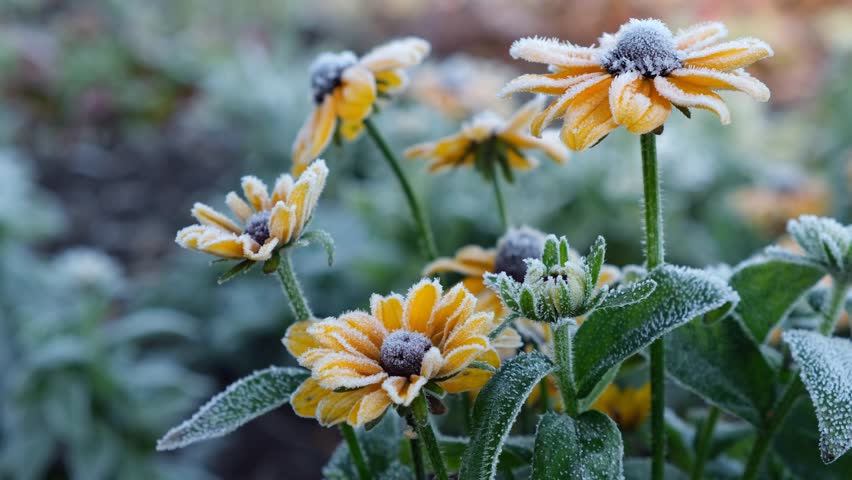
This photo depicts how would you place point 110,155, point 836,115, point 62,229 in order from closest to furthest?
point 836,115 < point 62,229 < point 110,155

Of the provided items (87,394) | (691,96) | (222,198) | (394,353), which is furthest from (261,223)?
(222,198)

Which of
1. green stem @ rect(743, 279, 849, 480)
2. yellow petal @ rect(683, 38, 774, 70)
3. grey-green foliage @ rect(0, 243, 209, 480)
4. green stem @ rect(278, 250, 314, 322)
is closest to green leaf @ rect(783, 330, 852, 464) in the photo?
green stem @ rect(743, 279, 849, 480)

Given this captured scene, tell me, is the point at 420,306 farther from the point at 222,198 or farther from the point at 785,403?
the point at 222,198

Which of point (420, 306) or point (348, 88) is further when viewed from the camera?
point (348, 88)

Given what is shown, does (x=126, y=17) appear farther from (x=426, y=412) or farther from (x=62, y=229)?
(x=426, y=412)

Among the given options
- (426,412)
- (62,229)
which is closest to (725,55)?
(426,412)

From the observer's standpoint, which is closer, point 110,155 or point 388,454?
point 388,454

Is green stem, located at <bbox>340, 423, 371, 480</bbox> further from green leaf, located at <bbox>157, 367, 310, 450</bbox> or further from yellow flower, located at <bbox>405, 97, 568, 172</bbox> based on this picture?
yellow flower, located at <bbox>405, 97, 568, 172</bbox>
